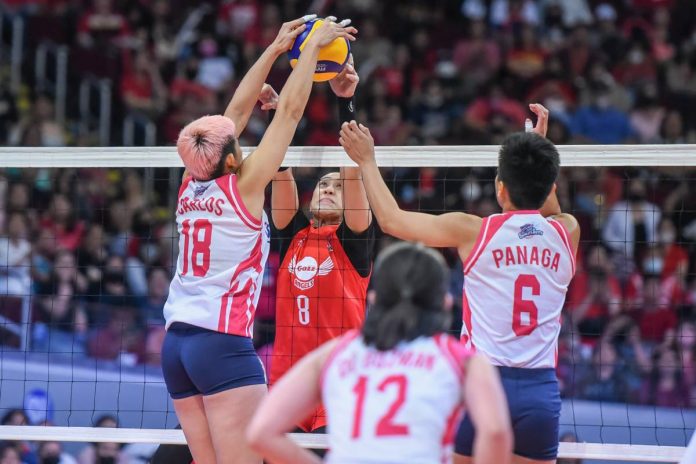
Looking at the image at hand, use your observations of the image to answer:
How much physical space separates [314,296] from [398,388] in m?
2.76

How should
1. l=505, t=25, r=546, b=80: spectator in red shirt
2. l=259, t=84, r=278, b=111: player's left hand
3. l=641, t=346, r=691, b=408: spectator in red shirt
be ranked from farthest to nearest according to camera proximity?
l=505, t=25, r=546, b=80: spectator in red shirt, l=641, t=346, r=691, b=408: spectator in red shirt, l=259, t=84, r=278, b=111: player's left hand

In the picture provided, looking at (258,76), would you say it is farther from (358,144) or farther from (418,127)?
(418,127)

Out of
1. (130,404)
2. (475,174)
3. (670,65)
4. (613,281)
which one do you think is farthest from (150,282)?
(670,65)

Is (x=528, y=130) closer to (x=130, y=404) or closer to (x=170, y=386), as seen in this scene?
(x=170, y=386)

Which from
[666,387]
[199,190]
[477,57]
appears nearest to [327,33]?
[199,190]

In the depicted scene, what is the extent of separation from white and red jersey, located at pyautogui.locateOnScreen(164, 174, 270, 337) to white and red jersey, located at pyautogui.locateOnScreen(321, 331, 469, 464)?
5.43 ft

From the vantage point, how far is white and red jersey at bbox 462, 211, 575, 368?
15.6 ft

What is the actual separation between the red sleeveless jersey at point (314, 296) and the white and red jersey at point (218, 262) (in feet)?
3.16

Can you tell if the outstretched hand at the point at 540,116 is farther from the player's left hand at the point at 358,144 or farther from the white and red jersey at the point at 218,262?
the white and red jersey at the point at 218,262

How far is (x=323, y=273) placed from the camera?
618 centimetres

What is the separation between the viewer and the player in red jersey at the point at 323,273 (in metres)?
6.17

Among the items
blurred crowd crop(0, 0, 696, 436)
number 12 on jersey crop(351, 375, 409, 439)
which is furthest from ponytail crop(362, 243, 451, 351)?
blurred crowd crop(0, 0, 696, 436)

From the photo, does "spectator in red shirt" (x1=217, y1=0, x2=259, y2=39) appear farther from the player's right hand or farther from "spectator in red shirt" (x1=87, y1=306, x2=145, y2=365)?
the player's right hand

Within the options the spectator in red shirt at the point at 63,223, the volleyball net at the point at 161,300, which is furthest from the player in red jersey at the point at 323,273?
the spectator in red shirt at the point at 63,223
